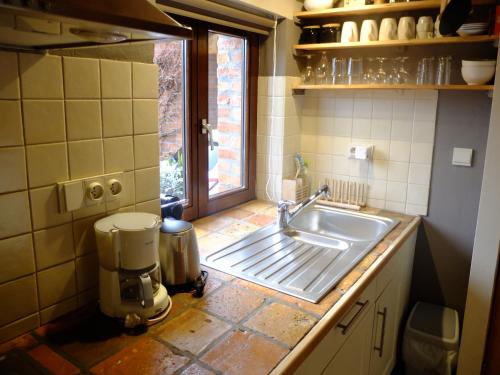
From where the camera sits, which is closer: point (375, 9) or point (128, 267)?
point (128, 267)

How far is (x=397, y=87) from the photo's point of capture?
1882 millimetres

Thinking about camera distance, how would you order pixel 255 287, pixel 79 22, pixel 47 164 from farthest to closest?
pixel 255 287
pixel 47 164
pixel 79 22

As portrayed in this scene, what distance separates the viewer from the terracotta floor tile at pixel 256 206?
2.18 metres

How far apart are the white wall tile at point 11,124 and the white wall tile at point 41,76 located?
37 mm

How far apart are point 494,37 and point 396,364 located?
5.38ft

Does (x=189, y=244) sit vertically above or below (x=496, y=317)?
above

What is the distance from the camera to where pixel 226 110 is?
2.11 meters

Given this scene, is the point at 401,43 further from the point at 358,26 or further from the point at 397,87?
the point at 358,26

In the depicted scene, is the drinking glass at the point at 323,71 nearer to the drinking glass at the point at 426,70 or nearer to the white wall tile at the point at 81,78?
the drinking glass at the point at 426,70

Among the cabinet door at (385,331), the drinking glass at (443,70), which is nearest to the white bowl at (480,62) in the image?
the drinking glass at (443,70)

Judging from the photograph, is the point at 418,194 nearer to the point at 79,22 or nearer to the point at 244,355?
the point at 244,355

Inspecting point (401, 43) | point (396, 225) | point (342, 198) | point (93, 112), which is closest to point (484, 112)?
point (401, 43)

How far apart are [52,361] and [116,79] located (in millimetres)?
739

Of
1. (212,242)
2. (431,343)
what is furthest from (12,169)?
(431,343)
